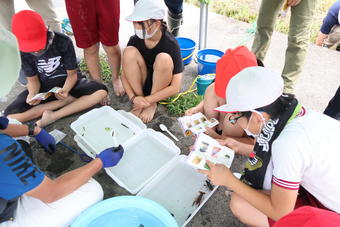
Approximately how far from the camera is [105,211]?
1442 mm

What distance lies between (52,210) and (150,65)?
4.87 feet

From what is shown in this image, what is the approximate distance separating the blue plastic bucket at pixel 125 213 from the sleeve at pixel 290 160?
2.24 feet

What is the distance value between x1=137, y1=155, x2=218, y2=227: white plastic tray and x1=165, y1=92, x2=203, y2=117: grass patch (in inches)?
27.3

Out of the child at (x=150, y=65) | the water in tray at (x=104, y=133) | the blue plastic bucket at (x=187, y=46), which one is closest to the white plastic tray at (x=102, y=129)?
the water in tray at (x=104, y=133)

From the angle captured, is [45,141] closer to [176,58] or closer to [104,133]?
[104,133]

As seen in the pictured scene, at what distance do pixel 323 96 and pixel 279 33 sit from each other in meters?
1.54

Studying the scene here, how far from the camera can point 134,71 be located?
2.27 meters

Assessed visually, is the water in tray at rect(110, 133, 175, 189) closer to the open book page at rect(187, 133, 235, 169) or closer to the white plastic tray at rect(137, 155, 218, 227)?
the white plastic tray at rect(137, 155, 218, 227)

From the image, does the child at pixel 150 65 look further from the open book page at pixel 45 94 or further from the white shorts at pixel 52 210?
the white shorts at pixel 52 210

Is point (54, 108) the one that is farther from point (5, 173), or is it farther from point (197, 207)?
point (197, 207)

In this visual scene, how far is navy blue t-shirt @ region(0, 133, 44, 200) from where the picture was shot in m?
1.07

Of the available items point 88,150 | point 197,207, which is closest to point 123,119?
point 88,150

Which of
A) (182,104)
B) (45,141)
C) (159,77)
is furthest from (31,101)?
(182,104)

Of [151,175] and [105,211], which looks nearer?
[105,211]
